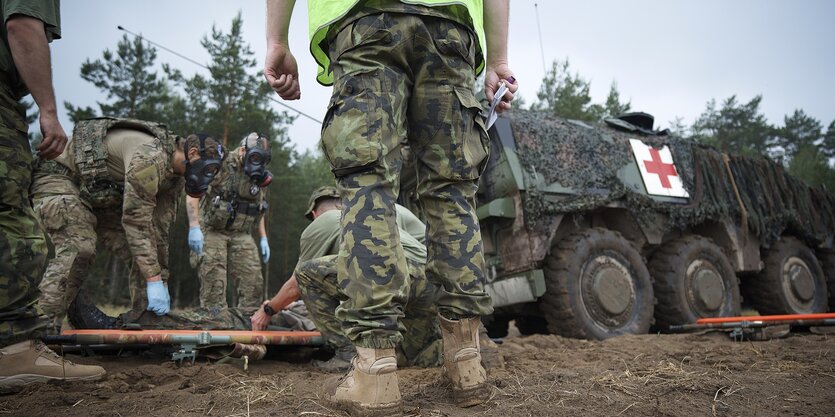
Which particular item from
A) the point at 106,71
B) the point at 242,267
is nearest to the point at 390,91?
the point at 242,267

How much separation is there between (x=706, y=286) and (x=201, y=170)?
5.09 metres

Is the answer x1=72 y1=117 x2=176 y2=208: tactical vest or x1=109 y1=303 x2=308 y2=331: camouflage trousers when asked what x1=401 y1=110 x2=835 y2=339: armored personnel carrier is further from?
x1=72 y1=117 x2=176 y2=208: tactical vest

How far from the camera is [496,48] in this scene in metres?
2.05

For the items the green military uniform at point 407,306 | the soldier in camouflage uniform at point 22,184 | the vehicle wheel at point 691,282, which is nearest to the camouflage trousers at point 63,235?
the soldier in camouflage uniform at point 22,184

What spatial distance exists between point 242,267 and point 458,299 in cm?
438

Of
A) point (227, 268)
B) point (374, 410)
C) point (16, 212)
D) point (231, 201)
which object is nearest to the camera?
point (374, 410)

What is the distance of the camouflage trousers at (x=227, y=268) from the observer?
532 cm

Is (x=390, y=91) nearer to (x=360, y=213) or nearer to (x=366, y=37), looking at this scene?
(x=366, y=37)

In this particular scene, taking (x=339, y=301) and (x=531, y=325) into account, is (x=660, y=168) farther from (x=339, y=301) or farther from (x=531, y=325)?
(x=339, y=301)

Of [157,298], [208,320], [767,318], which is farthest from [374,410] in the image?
[767,318]

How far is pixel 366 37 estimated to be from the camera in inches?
65.7

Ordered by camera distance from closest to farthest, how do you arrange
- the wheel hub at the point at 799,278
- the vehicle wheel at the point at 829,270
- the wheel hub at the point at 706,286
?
the wheel hub at the point at 706,286, the wheel hub at the point at 799,278, the vehicle wheel at the point at 829,270

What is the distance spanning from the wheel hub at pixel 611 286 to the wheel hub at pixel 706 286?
1.01 meters

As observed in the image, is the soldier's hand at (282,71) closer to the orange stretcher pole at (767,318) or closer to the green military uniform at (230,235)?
the orange stretcher pole at (767,318)
